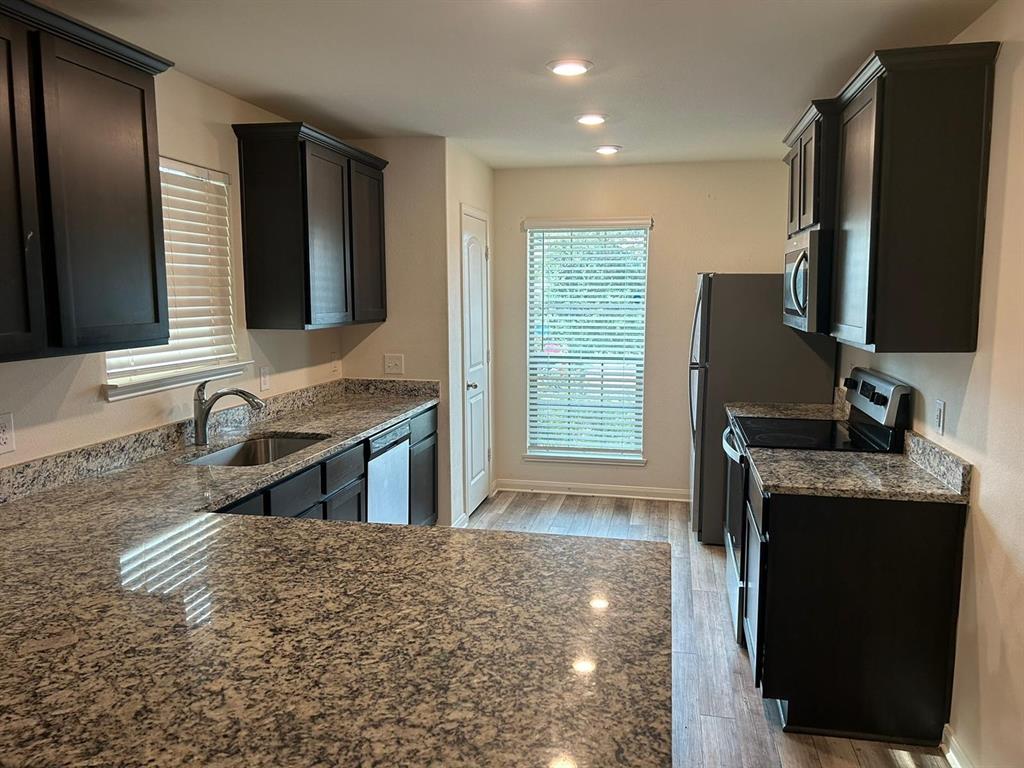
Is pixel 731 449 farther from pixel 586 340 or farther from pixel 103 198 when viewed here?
pixel 103 198

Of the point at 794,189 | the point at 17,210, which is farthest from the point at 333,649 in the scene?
the point at 794,189

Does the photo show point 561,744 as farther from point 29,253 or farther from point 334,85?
point 334,85

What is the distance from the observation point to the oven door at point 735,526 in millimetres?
3170

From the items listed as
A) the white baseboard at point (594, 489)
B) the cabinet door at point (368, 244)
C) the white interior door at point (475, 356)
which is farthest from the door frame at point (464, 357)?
the cabinet door at point (368, 244)

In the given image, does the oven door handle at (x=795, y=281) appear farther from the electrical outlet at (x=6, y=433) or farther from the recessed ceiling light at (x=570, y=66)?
the electrical outlet at (x=6, y=433)

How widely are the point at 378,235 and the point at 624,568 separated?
3.12m

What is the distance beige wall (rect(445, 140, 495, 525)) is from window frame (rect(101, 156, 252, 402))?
131 centimetres

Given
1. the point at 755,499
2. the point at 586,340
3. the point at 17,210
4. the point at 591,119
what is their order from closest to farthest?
1. the point at 17,210
2. the point at 755,499
3. the point at 591,119
4. the point at 586,340

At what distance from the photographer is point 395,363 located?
14.5ft

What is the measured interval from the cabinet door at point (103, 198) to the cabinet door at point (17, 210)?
0.18 ft

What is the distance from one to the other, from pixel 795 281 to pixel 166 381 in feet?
8.85

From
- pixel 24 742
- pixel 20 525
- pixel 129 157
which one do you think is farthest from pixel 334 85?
pixel 24 742

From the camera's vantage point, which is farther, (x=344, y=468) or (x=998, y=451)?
(x=344, y=468)

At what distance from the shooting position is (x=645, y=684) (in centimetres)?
114
